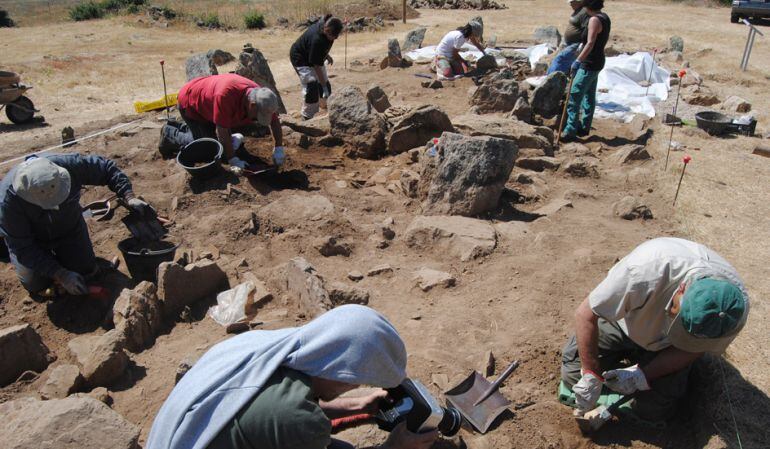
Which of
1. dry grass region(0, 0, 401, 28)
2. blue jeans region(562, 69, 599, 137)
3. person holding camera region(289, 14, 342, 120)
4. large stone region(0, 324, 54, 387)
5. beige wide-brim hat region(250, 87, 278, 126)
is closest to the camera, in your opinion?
large stone region(0, 324, 54, 387)

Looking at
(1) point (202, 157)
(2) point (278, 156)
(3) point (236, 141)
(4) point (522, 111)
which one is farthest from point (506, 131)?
(1) point (202, 157)

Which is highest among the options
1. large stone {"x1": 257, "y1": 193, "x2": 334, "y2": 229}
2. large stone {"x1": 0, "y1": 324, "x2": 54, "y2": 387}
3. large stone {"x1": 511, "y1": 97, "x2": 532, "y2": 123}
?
large stone {"x1": 511, "y1": 97, "x2": 532, "y2": 123}

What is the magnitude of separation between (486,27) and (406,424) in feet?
54.3

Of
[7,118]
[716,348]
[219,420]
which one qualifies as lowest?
[7,118]

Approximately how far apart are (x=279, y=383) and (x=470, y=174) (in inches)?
141

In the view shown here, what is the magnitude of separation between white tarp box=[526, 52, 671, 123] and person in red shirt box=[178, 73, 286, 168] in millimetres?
4947

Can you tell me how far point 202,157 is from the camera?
5.97 m

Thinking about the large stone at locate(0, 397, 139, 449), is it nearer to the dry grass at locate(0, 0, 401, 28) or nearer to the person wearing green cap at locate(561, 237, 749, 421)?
the person wearing green cap at locate(561, 237, 749, 421)

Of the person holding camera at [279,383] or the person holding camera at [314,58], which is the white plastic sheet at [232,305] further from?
the person holding camera at [314,58]

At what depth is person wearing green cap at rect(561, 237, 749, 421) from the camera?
7.92 ft

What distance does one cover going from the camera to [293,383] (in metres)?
1.80

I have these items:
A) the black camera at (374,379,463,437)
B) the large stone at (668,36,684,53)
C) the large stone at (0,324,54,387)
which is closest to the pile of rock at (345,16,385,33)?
the large stone at (668,36,684,53)

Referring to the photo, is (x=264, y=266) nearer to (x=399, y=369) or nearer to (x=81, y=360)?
(x=81, y=360)

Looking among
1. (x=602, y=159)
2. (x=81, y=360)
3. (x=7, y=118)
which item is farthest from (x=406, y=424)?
(x=7, y=118)
